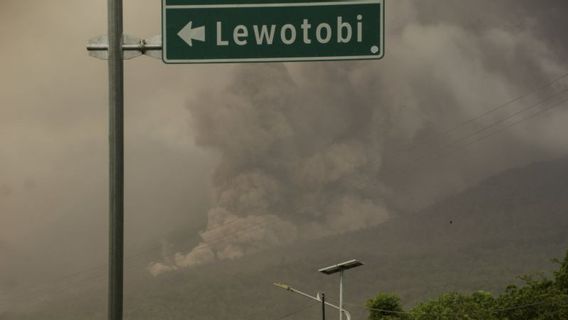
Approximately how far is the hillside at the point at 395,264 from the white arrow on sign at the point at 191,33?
123 feet

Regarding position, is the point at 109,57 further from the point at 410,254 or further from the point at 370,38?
the point at 410,254

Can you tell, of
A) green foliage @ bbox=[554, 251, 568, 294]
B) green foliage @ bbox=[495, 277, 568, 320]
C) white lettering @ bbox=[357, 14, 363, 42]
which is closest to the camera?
white lettering @ bbox=[357, 14, 363, 42]

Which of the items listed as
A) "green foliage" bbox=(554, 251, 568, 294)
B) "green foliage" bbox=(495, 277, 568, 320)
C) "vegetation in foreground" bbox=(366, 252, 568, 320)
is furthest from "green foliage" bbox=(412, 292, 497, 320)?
"green foliage" bbox=(554, 251, 568, 294)

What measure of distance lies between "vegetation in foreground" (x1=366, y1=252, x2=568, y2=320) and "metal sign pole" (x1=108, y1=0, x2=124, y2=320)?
85.1ft

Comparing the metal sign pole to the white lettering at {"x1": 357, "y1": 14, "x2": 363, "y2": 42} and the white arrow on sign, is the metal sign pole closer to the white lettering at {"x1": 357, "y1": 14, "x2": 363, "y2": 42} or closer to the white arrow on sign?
the white arrow on sign

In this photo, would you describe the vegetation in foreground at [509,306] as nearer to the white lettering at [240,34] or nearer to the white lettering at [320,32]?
the white lettering at [320,32]

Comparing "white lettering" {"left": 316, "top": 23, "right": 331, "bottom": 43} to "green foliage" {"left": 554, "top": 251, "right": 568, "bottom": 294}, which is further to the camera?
"green foliage" {"left": 554, "top": 251, "right": 568, "bottom": 294}

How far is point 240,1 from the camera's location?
704 cm

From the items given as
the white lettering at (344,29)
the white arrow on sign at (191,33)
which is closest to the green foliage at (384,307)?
the white lettering at (344,29)

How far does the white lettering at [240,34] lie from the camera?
699 centimetres

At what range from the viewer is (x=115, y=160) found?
6715 millimetres

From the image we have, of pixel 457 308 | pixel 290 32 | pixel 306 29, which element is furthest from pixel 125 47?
pixel 457 308

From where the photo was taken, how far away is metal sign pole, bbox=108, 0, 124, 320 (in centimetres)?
670

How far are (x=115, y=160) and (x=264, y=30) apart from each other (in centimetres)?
136
